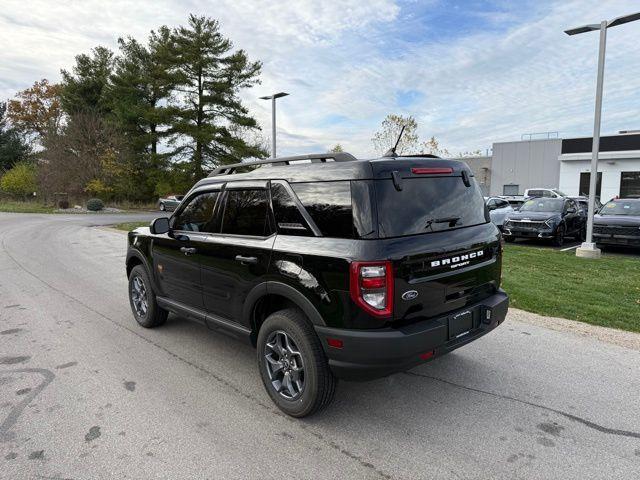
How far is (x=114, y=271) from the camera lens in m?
9.14

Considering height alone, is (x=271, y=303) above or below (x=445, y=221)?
below

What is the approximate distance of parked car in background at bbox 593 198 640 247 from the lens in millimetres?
11734

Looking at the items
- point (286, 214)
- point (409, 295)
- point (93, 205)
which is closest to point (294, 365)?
point (409, 295)

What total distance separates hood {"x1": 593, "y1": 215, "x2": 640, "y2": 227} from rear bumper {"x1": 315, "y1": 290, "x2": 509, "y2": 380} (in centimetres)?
1147

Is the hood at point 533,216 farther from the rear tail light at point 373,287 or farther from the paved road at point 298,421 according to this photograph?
the rear tail light at point 373,287

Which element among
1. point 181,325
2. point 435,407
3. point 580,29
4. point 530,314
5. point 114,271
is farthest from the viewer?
point 580,29

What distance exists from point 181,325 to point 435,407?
335 centimetres

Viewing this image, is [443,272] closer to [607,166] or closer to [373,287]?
[373,287]

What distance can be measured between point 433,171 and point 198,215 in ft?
7.81

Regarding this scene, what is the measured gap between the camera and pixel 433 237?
3189 mm

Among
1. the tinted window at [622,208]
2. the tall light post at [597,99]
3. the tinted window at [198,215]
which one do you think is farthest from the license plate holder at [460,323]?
the tinted window at [622,208]

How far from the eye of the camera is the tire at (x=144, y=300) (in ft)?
17.0

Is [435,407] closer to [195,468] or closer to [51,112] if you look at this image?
[195,468]

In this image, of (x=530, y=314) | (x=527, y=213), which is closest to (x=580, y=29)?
(x=527, y=213)
